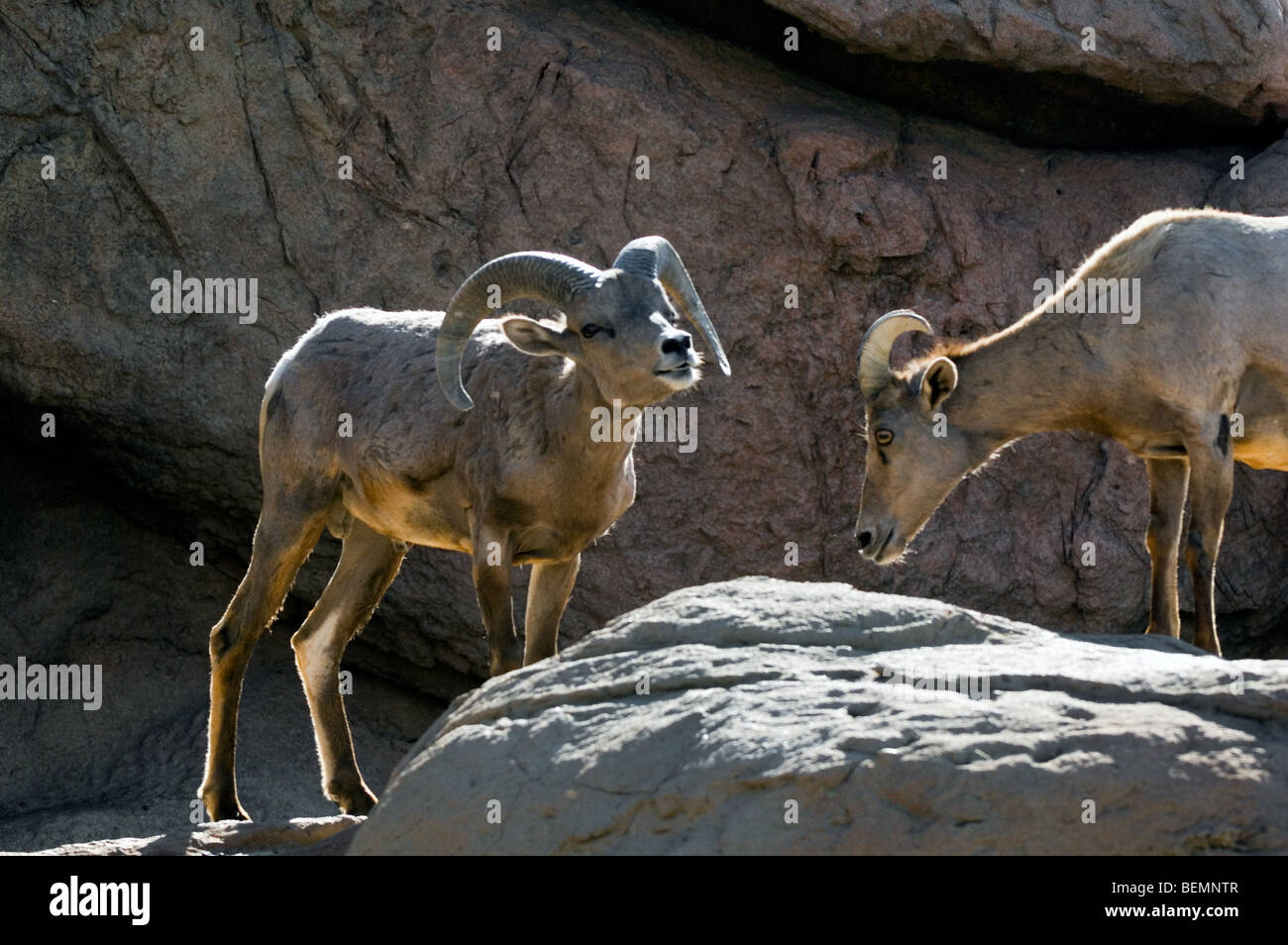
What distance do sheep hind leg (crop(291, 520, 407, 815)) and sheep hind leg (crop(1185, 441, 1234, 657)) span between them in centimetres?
387

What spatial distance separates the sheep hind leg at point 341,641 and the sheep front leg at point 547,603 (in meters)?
1.06

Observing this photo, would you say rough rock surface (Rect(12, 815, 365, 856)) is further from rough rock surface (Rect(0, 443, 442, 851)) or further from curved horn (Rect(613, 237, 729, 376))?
rough rock surface (Rect(0, 443, 442, 851))

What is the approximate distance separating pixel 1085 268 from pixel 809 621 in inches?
160

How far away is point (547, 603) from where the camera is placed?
791 centimetres

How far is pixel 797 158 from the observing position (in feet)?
35.4

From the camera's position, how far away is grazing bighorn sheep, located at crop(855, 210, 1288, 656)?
838 centimetres

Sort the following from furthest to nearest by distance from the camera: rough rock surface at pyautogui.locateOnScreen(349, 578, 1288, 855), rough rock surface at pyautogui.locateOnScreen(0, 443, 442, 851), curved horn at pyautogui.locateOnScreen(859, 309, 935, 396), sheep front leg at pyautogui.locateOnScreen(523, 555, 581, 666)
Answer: rough rock surface at pyautogui.locateOnScreen(0, 443, 442, 851) < curved horn at pyautogui.locateOnScreen(859, 309, 935, 396) < sheep front leg at pyautogui.locateOnScreen(523, 555, 581, 666) < rough rock surface at pyautogui.locateOnScreen(349, 578, 1288, 855)

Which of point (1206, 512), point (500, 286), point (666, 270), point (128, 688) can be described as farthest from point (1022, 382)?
point (128, 688)

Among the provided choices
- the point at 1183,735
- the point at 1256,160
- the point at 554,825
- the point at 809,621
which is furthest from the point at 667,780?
the point at 1256,160

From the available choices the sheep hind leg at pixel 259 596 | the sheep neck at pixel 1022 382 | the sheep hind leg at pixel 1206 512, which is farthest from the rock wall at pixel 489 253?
the sheep hind leg at pixel 1206 512

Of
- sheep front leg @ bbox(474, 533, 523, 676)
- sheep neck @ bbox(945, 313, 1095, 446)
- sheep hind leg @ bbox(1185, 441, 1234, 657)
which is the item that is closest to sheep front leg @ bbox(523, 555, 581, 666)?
sheep front leg @ bbox(474, 533, 523, 676)

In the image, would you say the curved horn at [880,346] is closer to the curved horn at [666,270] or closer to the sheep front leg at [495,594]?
the curved horn at [666,270]

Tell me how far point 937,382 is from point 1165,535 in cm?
141

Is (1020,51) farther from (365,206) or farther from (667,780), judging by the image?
(667,780)
